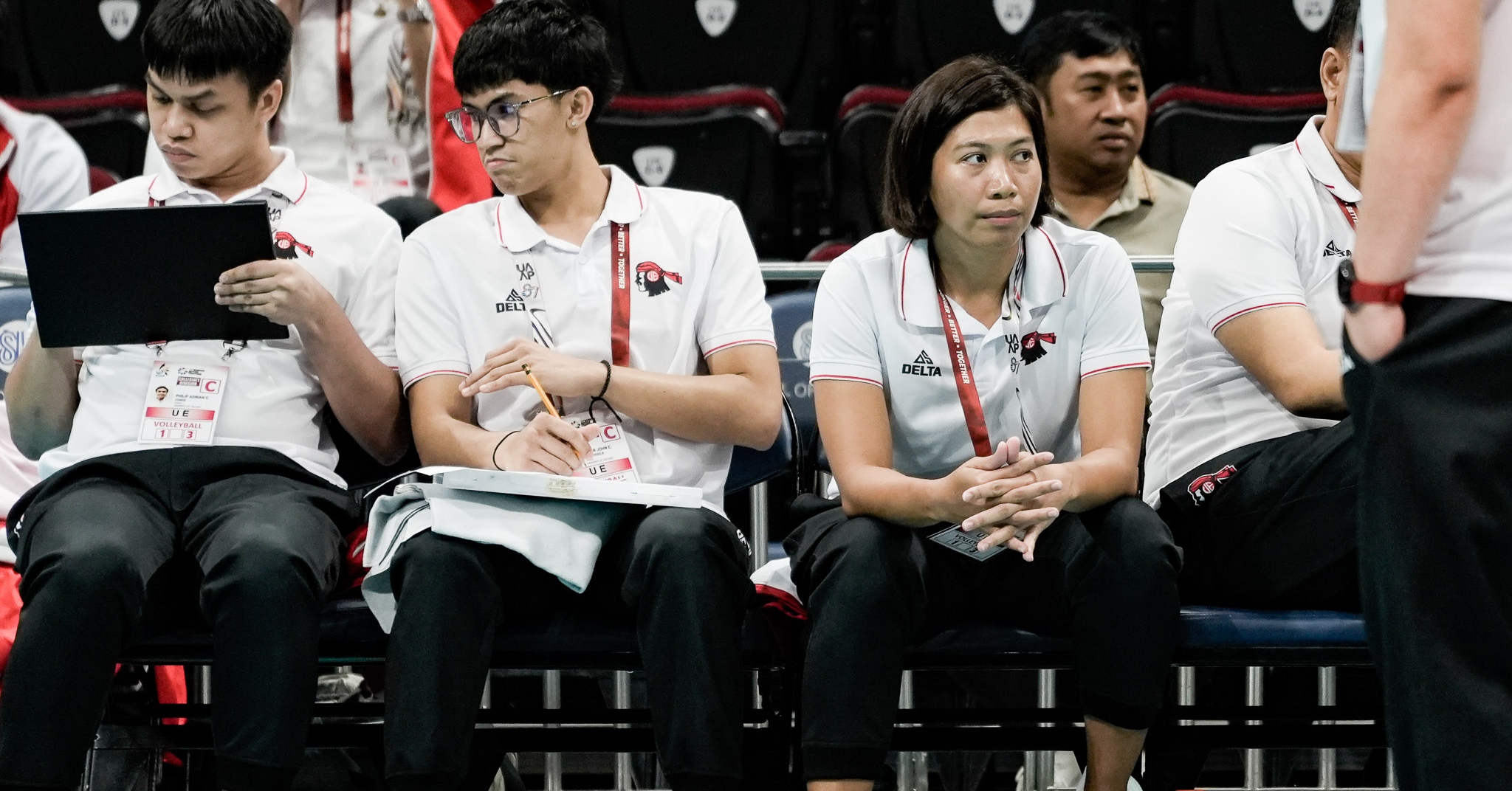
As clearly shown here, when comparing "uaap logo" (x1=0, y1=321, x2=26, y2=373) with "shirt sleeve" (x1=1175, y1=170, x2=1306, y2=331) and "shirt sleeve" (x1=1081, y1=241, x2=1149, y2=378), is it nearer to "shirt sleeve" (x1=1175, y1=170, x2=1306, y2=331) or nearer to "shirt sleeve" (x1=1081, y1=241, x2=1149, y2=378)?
"shirt sleeve" (x1=1081, y1=241, x2=1149, y2=378)

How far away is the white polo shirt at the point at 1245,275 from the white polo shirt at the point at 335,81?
77.7 inches

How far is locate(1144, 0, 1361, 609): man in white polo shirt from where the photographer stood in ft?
8.30

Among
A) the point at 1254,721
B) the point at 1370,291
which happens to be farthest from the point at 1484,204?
the point at 1254,721

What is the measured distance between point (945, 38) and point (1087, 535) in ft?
11.4

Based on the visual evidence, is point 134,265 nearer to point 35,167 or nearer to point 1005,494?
point 1005,494

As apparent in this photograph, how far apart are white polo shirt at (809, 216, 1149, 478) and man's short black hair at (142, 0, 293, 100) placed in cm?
114

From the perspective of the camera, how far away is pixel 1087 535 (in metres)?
2.47

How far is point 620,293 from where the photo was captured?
113 inches

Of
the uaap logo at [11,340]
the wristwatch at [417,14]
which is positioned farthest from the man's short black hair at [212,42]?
the wristwatch at [417,14]

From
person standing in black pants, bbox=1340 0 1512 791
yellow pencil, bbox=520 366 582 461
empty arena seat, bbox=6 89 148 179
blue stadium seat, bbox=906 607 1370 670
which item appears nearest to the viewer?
person standing in black pants, bbox=1340 0 1512 791

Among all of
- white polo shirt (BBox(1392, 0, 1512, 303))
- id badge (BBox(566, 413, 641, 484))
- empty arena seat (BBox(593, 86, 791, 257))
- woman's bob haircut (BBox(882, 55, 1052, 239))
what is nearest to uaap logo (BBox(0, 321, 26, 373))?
id badge (BBox(566, 413, 641, 484))

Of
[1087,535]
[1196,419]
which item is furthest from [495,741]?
[1196,419]

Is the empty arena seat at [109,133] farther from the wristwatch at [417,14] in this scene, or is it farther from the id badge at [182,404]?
the id badge at [182,404]

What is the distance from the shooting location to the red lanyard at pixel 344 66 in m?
3.87
